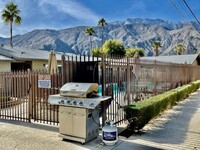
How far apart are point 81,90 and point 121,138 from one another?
5.75 feet

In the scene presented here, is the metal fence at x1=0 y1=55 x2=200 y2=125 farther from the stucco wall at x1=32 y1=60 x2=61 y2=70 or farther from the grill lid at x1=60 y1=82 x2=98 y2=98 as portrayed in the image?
the stucco wall at x1=32 y1=60 x2=61 y2=70

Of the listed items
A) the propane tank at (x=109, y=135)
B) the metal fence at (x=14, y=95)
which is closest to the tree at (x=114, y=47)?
the metal fence at (x=14, y=95)

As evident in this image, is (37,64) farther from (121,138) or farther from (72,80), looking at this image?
(121,138)

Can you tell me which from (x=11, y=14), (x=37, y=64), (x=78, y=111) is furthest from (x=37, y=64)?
(x=11, y=14)

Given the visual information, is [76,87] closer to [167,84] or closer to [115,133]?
[115,133]

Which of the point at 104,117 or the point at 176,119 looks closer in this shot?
the point at 104,117

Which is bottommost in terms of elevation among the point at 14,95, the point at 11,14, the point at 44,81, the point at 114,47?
the point at 14,95

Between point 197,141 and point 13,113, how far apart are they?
20.6 feet

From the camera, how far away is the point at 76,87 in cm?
635

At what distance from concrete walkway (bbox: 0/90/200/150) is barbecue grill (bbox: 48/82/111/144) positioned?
237mm

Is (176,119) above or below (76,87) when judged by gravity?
below

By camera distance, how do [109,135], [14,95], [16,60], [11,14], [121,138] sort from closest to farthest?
1. [109,135]
2. [121,138]
3. [14,95]
4. [16,60]
5. [11,14]

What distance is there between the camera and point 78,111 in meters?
6.26

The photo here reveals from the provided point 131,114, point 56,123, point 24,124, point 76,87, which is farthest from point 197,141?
point 24,124
